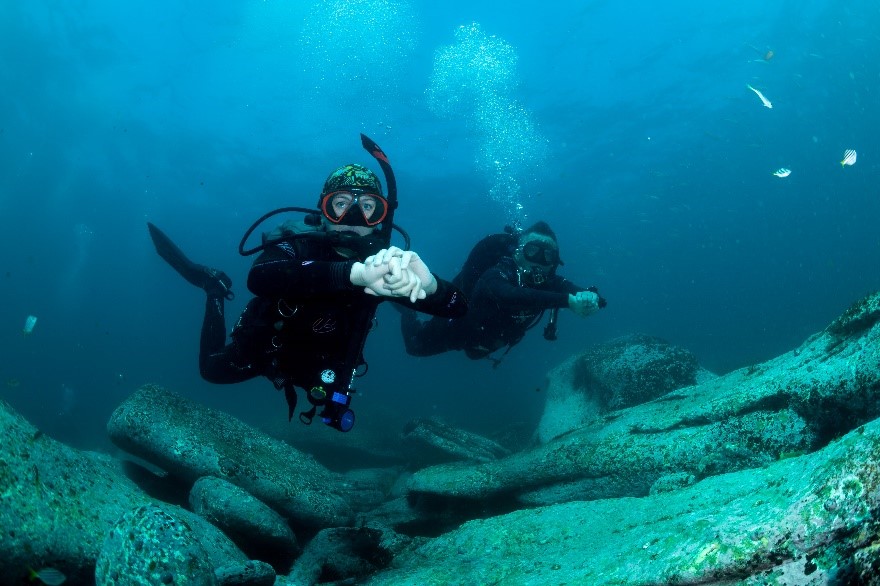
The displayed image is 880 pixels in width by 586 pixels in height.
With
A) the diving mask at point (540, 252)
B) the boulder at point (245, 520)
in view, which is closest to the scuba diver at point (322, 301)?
the boulder at point (245, 520)

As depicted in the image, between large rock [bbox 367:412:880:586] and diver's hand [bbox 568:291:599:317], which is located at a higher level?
diver's hand [bbox 568:291:599:317]

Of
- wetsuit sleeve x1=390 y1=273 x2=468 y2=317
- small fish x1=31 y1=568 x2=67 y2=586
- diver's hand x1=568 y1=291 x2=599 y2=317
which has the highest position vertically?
diver's hand x1=568 y1=291 x2=599 y2=317

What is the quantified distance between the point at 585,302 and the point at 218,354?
490 cm

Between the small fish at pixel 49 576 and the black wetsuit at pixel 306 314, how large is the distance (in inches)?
83.5

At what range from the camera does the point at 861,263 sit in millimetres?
98562

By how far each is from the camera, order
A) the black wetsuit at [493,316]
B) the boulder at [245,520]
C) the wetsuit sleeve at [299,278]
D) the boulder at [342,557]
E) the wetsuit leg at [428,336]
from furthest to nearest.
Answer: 1. the wetsuit leg at [428,336]
2. the black wetsuit at [493,316]
3. the boulder at [245,520]
4. the boulder at [342,557]
5. the wetsuit sleeve at [299,278]

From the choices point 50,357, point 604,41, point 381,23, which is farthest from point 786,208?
point 50,357

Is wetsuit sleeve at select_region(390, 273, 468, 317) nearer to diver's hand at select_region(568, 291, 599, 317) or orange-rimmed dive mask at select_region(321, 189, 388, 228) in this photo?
orange-rimmed dive mask at select_region(321, 189, 388, 228)

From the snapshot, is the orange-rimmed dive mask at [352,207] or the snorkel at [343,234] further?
the orange-rimmed dive mask at [352,207]

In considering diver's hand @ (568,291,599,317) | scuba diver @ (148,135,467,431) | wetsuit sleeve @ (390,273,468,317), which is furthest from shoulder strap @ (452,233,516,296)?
wetsuit sleeve @ (390,273,468,317)

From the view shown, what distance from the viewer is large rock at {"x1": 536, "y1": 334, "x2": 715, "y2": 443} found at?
8.52 m

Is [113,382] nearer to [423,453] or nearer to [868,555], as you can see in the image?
[423,453]

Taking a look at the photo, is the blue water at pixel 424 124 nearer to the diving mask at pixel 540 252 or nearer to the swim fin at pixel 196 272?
the diving mask at pixel 540 252

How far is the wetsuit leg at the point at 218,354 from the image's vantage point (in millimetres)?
5340
